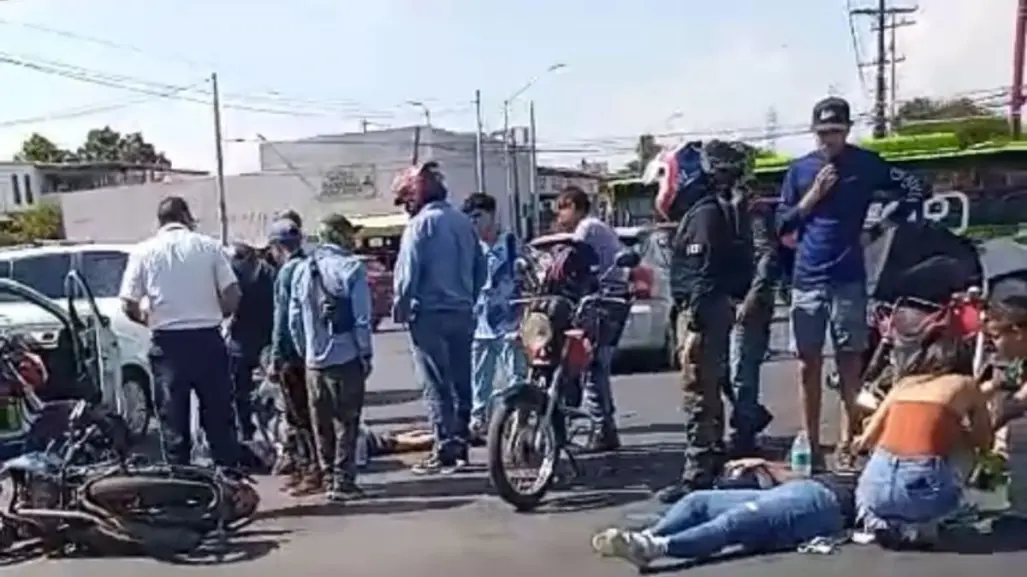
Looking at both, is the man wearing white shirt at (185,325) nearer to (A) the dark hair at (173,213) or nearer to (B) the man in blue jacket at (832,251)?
(A) the dark hair at (173,213)

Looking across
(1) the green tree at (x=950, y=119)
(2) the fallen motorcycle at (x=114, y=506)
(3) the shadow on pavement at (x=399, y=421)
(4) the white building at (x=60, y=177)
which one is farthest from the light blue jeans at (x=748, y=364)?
(4) the white building at (x=60, y=177)

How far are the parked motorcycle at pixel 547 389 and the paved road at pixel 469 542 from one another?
236 mm

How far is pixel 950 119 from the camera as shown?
2281 inches

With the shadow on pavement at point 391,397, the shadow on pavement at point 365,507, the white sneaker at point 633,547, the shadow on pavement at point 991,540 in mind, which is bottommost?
the shadow on pavement at point 391,397

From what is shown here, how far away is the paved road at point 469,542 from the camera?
7574 millimetres

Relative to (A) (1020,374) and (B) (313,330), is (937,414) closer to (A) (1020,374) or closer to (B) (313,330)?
(A) (1020,374)

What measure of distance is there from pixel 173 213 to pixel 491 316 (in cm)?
326

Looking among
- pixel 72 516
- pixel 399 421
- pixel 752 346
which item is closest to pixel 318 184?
pixel 399 421

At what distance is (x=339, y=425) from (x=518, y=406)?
1170 mm

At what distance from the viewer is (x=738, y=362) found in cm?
1109

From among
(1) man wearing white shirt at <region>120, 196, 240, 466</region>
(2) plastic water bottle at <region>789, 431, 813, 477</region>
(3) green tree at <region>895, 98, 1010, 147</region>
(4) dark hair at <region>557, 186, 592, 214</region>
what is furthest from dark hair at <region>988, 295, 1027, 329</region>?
(3) green tree at <region>895, 98, 1010, 147</region>

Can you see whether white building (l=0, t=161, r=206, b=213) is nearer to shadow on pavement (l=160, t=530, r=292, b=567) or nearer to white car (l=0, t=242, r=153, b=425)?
white car (l=0, t=242, r=153, b=425)

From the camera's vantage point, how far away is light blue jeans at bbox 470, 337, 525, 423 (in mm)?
12289

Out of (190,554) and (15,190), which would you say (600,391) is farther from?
(15,190)
